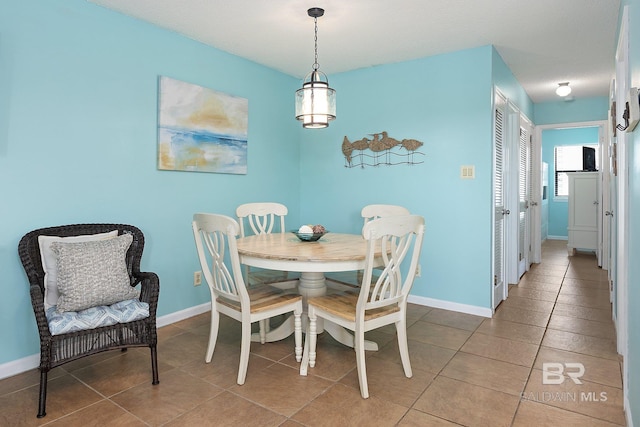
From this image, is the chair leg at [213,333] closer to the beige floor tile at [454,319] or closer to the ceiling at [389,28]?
the beige floor tile at [454,319]

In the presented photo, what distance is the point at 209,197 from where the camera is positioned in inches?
136

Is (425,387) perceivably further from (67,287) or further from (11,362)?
(11,362)

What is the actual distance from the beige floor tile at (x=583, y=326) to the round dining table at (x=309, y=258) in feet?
5.22

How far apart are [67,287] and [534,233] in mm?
5748

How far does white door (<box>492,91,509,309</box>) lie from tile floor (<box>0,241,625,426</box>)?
0.66 metres

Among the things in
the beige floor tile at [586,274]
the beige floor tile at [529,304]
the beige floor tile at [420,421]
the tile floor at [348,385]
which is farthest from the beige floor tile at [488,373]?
the beige floor tile at [586,274]

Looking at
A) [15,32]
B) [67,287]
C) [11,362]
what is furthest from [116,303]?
[15,32]

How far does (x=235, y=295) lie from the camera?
7.35ft

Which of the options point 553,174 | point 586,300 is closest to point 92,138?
point 586,300

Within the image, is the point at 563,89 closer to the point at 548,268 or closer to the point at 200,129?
the point at 548,268

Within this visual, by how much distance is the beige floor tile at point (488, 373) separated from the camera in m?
2.17

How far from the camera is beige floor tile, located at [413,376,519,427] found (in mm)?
1847

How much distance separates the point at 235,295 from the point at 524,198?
4.08 metres

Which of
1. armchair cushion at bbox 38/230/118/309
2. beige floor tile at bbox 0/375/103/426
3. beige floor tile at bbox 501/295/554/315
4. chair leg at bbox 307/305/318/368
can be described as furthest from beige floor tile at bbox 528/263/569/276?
armchair cushion at bbox 38/230/118/309
